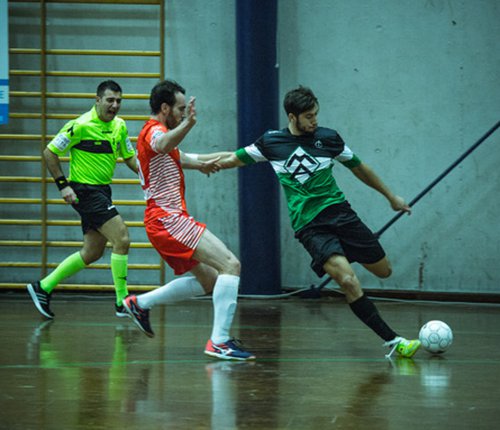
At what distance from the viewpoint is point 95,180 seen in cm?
757

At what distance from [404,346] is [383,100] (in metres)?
3.97

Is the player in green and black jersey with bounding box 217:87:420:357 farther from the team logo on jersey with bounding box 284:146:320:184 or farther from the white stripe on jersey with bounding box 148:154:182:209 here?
the white stripe on jersey with bounding box 148:154:182:209

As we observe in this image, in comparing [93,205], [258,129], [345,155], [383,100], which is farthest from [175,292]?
[383,100]

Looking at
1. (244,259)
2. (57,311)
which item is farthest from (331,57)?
(57,311)

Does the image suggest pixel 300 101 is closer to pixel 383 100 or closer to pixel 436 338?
pixel 436 338

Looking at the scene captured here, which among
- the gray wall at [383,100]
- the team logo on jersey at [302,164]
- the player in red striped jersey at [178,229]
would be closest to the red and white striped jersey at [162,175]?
the player in red striped jersey at [178,229]

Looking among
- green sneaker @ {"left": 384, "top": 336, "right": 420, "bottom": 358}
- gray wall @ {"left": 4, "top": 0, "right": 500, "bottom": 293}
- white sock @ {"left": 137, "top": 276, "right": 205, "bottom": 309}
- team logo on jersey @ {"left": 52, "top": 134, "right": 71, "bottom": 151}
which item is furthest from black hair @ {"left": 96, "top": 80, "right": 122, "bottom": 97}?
green sneaker @ {"left": 384, "top": 336, "right": 420, "bottom": 358}

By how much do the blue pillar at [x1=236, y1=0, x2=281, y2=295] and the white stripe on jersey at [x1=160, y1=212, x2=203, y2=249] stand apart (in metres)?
3.32

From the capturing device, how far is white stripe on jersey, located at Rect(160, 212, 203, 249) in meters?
5.58

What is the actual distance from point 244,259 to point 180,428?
517cm

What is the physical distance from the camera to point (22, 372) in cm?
514

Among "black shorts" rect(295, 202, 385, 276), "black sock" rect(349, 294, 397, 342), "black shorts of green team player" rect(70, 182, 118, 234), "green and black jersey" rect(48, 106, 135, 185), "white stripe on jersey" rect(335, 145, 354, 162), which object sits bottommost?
"black sock" rect(349, 294, 397, 342)

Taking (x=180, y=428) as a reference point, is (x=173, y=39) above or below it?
above

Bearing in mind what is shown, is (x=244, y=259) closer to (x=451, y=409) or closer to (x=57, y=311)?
(x=57, y=311)
